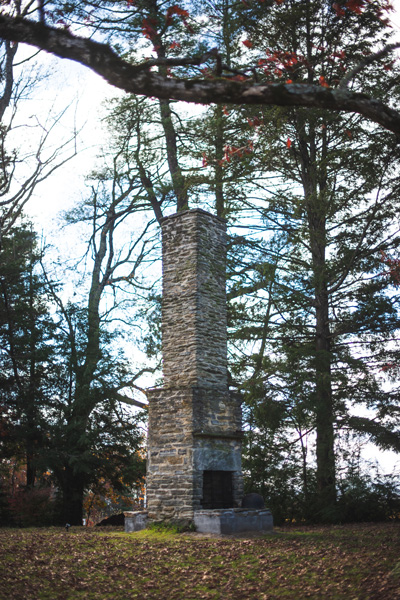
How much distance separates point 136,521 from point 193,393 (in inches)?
110

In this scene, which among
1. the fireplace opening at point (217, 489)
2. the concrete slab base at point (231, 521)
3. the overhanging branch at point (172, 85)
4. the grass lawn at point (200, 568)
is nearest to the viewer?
the overhanging branch at point (172, 85)

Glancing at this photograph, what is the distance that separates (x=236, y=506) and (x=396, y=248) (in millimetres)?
6501

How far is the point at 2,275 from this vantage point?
656 inches

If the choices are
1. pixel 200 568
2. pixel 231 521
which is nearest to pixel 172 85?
pixel 200 568

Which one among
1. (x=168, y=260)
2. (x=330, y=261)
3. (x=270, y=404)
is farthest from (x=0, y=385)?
(x=330, y=261)

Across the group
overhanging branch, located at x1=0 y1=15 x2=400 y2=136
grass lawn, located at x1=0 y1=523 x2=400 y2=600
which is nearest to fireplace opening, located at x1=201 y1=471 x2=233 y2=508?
grass lawn, located at x1=0 y1=523 x2=400 y2=600

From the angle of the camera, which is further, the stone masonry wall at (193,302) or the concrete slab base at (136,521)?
the stone masonry wall at (193,302)

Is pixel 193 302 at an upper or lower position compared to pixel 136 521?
upper

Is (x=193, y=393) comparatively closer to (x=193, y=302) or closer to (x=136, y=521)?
(x=193, y=302)

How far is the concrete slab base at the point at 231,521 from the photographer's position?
10.4m

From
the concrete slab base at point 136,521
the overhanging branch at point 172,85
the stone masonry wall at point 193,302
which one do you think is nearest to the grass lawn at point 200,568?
the concrete slab base at point 136,521

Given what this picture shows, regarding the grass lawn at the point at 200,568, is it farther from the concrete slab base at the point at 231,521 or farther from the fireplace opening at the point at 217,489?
the fireplace opening at the point at 217,489

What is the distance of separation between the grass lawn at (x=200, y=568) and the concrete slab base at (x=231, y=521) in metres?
0.95

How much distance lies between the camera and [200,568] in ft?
22.6
